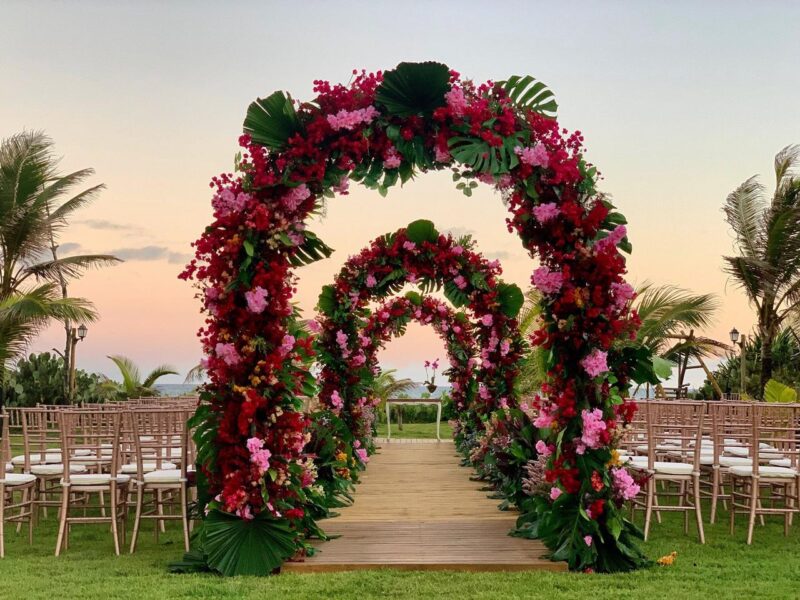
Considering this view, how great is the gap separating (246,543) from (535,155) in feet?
11.0

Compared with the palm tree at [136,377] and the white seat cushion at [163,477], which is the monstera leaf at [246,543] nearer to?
the white seat cushion at [163,477]

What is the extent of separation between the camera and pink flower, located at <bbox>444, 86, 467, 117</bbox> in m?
6.10

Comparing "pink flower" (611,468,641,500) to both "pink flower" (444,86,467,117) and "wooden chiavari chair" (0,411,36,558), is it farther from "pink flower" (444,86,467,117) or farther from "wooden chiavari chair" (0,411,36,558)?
"wooden chiavari chair" (0,411,36,558)

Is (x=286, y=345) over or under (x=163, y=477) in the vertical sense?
over

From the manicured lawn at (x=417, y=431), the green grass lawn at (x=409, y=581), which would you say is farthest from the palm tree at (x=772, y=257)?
the green grass lawn at (x=409, y=581)

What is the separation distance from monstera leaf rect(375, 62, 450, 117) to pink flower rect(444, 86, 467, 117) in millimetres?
46

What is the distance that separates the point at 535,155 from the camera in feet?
19.9

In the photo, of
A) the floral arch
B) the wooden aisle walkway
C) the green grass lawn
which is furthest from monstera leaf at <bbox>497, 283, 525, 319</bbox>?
the green grass lawn

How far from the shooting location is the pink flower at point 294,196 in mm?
6141

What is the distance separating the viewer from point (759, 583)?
556 cm

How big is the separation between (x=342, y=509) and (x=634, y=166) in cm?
625

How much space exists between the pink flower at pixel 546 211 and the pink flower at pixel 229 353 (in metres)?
2.32

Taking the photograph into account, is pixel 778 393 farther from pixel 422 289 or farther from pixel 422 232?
pixel 422 232

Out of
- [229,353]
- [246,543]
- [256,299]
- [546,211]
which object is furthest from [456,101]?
[246,543]
